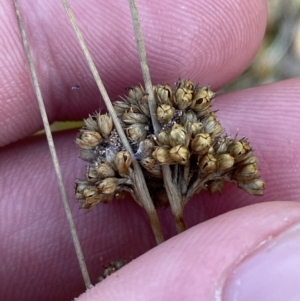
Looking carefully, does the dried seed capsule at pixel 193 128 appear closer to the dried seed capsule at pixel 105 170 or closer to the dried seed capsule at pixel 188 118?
the dried seed capsule at pixel 188 118

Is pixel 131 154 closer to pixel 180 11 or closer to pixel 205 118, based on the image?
pixel 205 118

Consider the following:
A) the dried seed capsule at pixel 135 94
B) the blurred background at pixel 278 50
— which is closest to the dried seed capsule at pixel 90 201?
the dried seed capsule at pixel 135 94

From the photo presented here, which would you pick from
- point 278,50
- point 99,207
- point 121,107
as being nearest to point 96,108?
point 99,207

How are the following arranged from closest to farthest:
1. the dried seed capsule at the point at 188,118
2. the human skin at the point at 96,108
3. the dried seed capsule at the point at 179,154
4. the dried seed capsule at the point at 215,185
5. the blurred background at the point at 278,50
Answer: the dried seed capsule at the point at 179,154, the dried seed capsule at the point at 188,118, the dried seed capsule at the point at 215,185, the human skin at the point at 96,108, the blurred background at the point at 278,50

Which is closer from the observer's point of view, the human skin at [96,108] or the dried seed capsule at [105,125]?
the dried seed capsule at [105,125]

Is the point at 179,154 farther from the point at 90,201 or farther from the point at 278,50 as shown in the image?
the point at 278,50

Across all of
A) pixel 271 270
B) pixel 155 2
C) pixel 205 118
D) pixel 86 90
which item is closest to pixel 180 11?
pixel 155 2

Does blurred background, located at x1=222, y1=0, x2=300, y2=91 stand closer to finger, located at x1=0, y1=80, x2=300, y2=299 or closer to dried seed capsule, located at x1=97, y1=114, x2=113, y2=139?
finger, located at x1=0, y1=80, x2=300, y2=299
